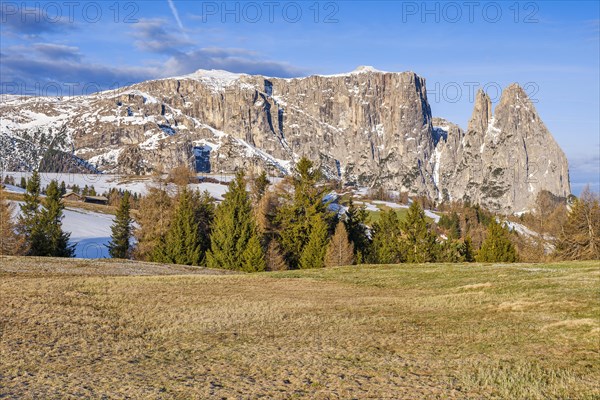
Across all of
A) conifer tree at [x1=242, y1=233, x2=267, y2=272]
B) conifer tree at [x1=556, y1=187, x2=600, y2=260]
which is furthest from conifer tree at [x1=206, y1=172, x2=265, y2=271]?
conifer tree at [x1=556, y1=187, x2=600, y2=260]

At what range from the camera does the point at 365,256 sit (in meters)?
79.6

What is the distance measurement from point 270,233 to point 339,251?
38.6ft

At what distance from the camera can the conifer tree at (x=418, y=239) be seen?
255 feet

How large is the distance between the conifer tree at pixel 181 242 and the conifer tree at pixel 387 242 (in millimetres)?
27570

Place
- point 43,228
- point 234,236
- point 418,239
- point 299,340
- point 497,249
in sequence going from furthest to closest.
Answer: point 418,239, point 43,228, point 497,249, point 234,236, point 299,340

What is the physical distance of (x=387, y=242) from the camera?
81125 millimetres

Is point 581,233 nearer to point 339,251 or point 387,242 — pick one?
point 387,242

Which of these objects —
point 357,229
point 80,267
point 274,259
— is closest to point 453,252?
point 357,229

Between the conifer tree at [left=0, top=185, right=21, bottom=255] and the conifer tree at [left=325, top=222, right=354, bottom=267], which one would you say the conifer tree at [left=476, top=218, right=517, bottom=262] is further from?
the conifer tree at [left=0, top=185, right=21, bottom=255]

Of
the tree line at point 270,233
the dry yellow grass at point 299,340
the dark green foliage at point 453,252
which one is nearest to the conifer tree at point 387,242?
the tree line at point 270,233

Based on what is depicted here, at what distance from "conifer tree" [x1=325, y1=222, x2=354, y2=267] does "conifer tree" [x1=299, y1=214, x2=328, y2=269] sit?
41.4 inches

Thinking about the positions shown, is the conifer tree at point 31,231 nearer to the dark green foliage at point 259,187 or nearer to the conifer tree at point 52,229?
the conifer tree at point 52,229

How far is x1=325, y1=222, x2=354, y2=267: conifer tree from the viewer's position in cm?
6506

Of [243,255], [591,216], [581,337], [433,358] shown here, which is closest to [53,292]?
[433,358]
